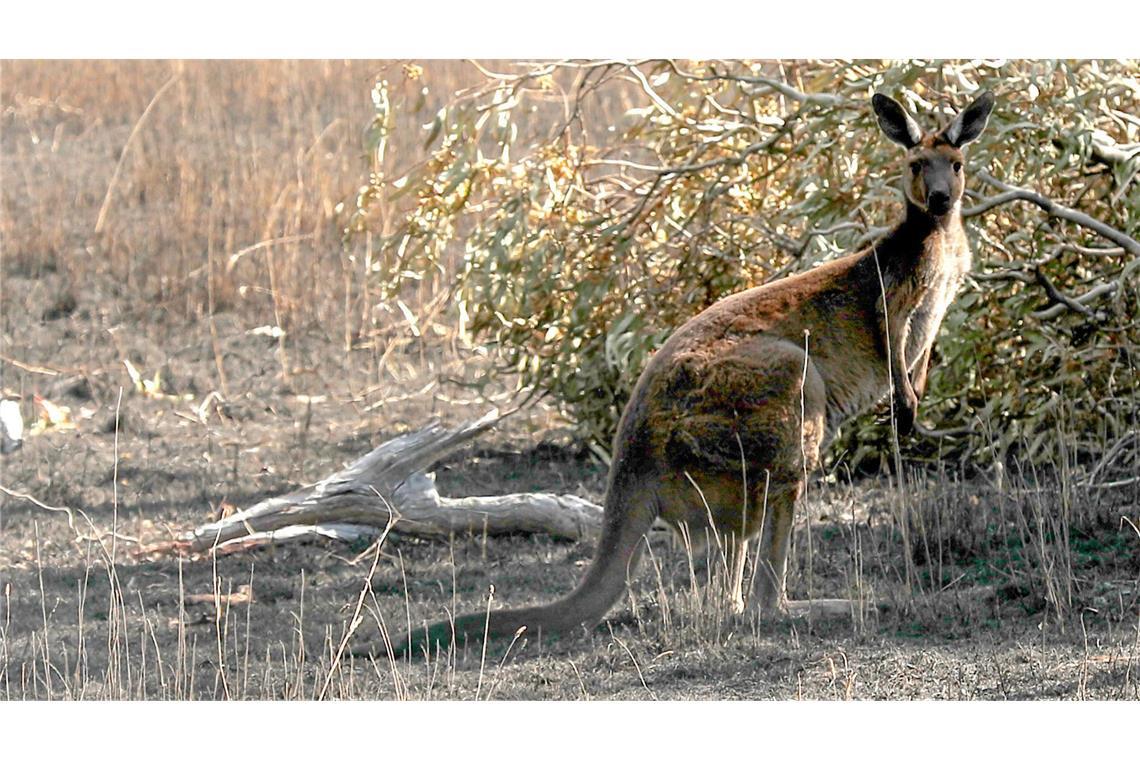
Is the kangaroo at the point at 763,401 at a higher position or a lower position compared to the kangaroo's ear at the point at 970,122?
lower

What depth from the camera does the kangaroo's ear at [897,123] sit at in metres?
6.05

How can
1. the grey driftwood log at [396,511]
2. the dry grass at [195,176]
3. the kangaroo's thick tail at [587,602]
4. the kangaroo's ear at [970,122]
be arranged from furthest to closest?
1. the dry grass at [195,176]
2. the grey driftwood log at [396,511]
3. the kangaroo's ear at [970,122]
4. the kangaroo's thick tail at [587,602]

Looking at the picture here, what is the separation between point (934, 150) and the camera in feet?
20.0

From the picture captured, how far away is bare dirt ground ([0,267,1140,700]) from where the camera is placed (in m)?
5.41

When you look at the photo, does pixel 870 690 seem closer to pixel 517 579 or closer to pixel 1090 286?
pixel 517 579

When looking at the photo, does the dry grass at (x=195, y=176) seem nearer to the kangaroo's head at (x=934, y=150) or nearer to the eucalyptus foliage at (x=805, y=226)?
the eucalyptus foliage at (x=805, y=226)

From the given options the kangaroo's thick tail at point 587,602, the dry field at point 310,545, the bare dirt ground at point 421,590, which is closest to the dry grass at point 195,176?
the dry field at point 310,545

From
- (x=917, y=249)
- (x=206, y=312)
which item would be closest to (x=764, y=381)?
(x=917, y=249)

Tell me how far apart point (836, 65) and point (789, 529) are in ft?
10.1

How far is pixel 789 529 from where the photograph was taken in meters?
5.70

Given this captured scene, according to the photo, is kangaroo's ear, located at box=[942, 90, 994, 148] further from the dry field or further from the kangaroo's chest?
the dry field

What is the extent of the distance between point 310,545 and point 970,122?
3.48 metres

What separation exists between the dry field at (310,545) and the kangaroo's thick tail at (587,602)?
0.12 meters

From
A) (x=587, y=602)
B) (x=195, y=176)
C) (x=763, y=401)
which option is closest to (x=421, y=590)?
(x=587, y=602)
